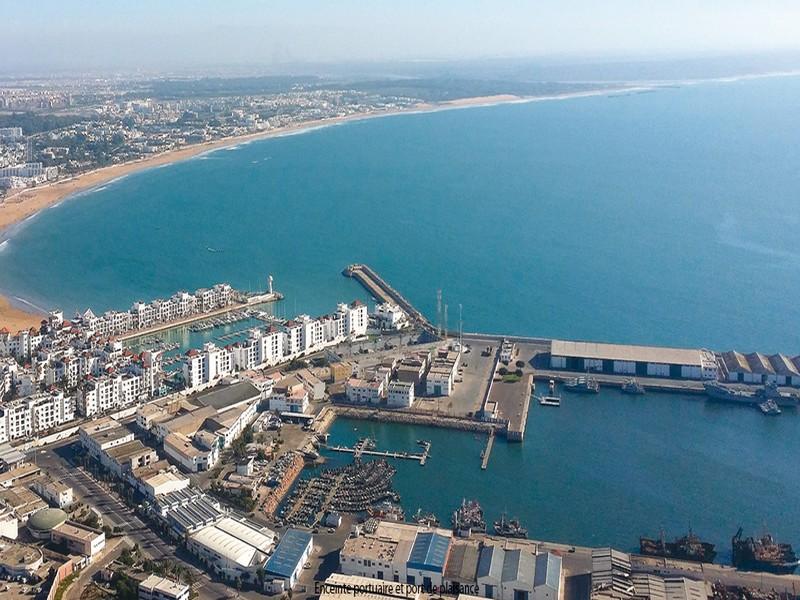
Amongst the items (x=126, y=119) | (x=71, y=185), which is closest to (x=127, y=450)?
(x=71, y=185)

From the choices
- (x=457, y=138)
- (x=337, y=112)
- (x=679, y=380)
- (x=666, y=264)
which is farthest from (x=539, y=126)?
(x=679, y=380)

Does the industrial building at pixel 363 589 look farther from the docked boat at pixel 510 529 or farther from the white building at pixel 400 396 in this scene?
the white building at pixel 400 396

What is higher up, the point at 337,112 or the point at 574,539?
the point at 337,112

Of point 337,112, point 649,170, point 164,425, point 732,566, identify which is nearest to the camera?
point 732,566

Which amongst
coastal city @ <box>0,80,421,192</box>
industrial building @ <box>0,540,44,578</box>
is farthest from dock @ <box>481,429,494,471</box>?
coastal city @ <box>0,80,421,192</box>

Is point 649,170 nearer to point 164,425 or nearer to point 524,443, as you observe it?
point 524,443

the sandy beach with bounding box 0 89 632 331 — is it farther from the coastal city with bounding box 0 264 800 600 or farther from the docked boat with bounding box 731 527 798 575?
A: the docked boat with bounding box 731 527 798 575
